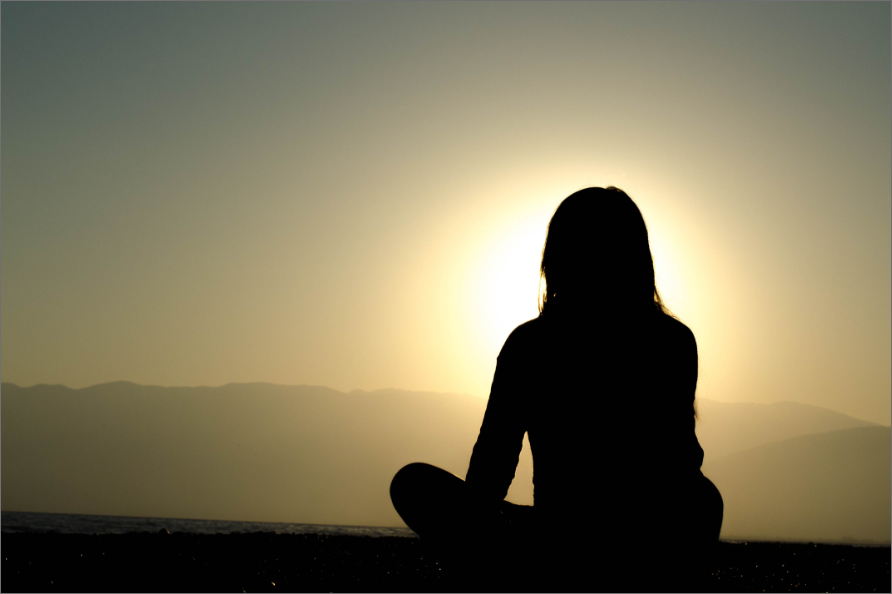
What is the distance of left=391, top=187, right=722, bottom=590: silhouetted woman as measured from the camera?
66.4 inches

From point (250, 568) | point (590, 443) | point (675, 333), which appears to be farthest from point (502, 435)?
point (250, 568)

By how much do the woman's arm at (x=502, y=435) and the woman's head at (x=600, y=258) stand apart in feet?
0.96

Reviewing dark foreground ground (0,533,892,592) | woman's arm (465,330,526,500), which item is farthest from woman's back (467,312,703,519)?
dark foreground ground (0,533,892,592)

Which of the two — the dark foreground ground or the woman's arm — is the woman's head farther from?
the dark foreground ground

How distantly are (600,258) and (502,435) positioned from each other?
2.41ft

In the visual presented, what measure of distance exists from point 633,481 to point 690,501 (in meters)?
0.17

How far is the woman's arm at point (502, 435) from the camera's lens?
6.65 feet

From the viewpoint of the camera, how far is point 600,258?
217 centimetres

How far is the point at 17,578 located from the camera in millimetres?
6758

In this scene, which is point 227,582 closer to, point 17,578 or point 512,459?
point 17,578

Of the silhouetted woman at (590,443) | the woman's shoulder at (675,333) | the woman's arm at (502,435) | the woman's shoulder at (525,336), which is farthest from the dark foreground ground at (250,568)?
the woman's shoulder at (675,333)

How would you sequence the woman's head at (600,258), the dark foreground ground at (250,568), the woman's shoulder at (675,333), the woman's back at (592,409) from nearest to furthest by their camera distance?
1. the woman's back at (592,409)
2. the woman's shoulder at (675,333)
3. the woman's head at (600,258)
4. the dark foreground ground at (250,568)

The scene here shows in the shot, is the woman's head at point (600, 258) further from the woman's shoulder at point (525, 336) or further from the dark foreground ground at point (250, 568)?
the dark foreground ground at point (250, 568)

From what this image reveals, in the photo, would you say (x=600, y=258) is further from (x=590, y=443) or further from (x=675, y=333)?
(x=590, y=443)
